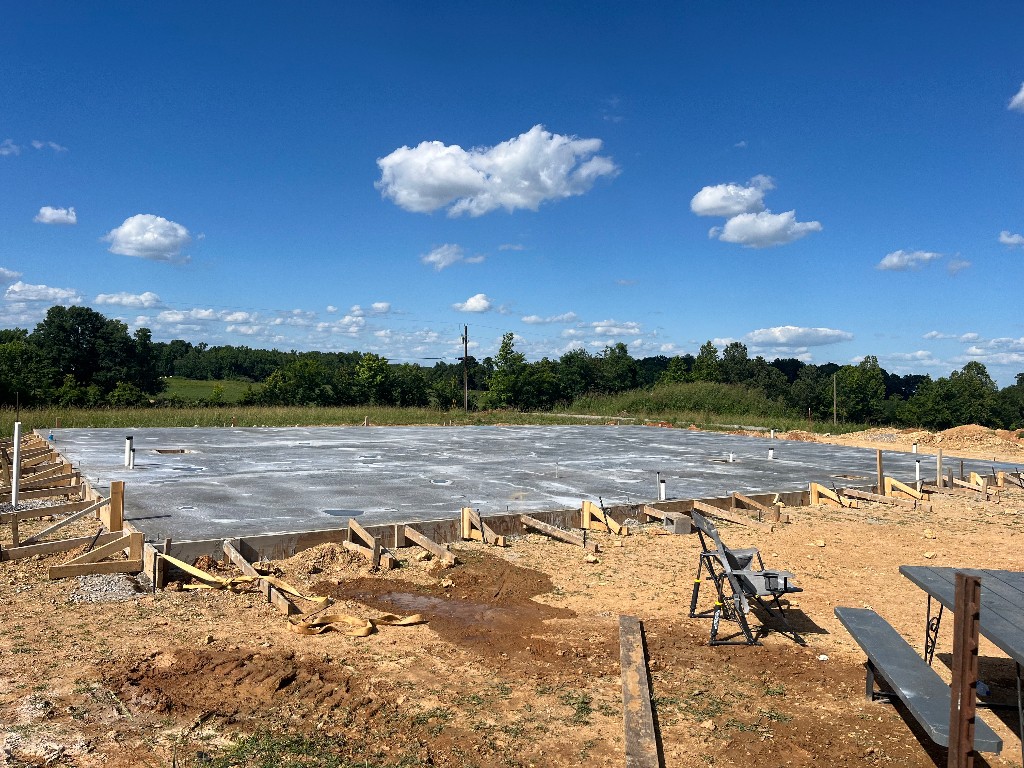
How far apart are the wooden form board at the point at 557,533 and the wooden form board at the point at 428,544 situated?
160 centimetres

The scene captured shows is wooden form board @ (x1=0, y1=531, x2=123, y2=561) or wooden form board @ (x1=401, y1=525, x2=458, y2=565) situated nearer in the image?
wooden form board @ (x1=0, y1=531, x2=123, y2=561)

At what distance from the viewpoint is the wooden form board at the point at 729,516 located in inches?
449

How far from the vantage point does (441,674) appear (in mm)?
5500

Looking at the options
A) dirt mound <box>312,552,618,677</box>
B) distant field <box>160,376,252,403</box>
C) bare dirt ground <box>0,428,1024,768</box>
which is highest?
distant field <box>160,376,252,403</box>

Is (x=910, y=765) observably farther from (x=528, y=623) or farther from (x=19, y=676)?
(x=19, y=676)

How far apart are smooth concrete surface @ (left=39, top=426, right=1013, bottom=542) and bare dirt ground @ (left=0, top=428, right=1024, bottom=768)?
3.05 m

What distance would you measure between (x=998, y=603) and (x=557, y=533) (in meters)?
6.47

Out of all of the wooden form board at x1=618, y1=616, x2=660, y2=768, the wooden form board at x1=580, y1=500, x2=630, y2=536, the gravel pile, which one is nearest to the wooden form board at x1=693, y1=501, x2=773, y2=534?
the wooden form board at x1=580, y1=500, x2=630, y2=536

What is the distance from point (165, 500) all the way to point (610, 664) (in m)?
9.82

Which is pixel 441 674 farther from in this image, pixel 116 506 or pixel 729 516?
pixel 729 516

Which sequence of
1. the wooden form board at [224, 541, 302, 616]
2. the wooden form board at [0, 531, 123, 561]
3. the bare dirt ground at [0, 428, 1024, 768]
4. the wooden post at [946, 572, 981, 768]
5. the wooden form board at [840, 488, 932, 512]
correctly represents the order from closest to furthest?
the wooden post at [946, 572, 981, 768]
the bare dirt ground at [0, 428, 1024, 768]
the wooden form board at [224, 541, 302, 616]
the wooden form board at [0, 531, 123, 561]
the wooden form board at [840, 488, 932, 512]

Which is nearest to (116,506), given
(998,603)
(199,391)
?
(998,603)

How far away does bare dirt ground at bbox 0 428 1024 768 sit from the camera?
14.2 ft

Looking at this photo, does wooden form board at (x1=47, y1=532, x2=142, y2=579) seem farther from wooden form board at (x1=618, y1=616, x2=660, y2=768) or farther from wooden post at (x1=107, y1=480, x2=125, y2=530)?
wooden form board at (x1=618, y1=616, x2=660, y2=768)
